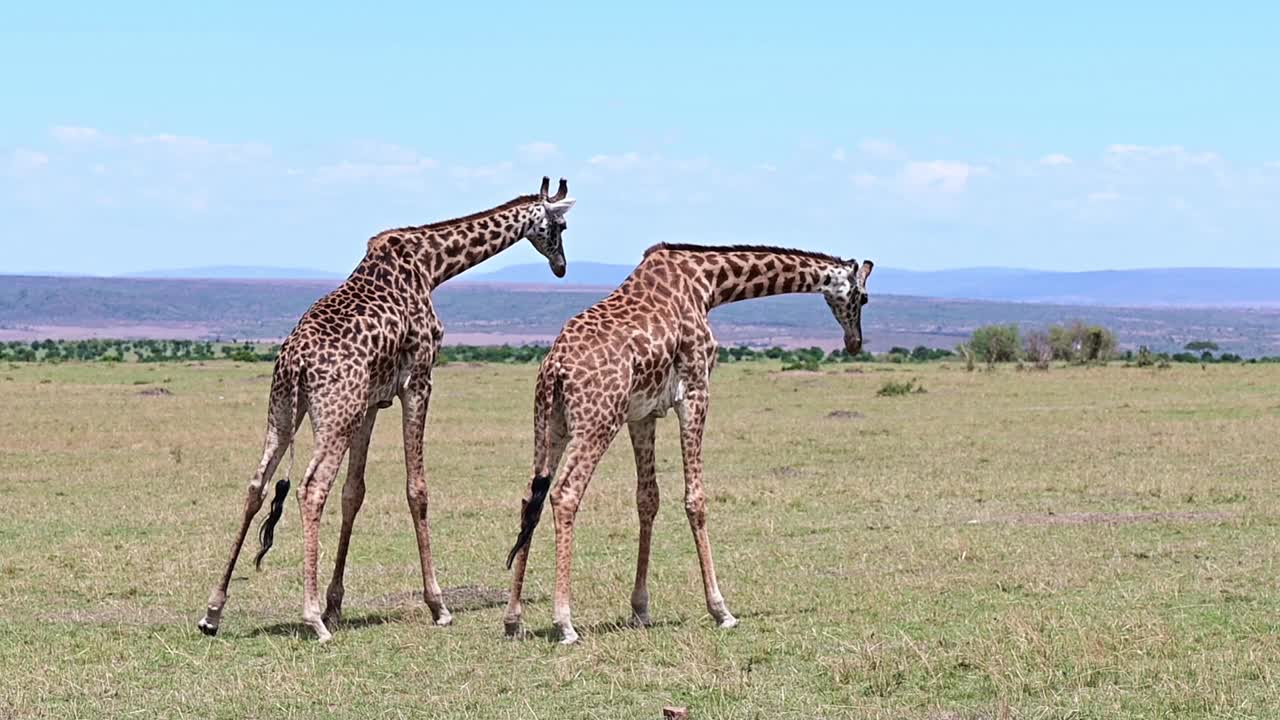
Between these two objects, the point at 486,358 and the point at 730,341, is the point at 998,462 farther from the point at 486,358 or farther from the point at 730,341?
the point at 730,341

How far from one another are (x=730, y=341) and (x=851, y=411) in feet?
427

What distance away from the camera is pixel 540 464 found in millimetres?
9688

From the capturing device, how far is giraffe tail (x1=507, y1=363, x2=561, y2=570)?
374 inches

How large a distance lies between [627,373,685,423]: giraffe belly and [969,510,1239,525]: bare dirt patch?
549 cm

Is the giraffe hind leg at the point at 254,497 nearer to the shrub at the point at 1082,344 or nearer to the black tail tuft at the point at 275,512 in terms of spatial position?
the black tail tuft at the point at 275,512

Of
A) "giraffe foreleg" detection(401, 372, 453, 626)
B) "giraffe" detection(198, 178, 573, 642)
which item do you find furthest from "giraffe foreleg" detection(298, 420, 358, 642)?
"giraffe foreleg" detection(401, 372, 453, 626)

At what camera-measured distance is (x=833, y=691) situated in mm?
8133

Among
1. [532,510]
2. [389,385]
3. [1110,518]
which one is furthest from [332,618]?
[1110,518]

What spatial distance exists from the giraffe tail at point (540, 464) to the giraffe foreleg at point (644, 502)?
25.0 inches

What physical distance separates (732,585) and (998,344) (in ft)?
174

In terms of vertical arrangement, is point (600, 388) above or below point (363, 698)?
above

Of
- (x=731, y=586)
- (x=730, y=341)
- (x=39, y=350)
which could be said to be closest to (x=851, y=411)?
(x=731, y=586)

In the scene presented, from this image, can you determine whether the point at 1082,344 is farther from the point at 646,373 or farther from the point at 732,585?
the point at 646,373

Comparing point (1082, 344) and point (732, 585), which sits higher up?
point (732, 585)
